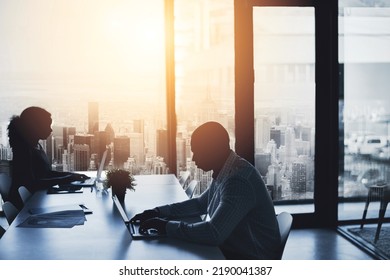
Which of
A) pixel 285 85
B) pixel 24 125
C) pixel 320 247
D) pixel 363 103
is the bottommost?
pixel 320 247

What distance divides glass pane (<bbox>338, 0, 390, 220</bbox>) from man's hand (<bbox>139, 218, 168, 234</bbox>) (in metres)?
3.15

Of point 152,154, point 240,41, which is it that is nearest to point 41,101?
point 152,154

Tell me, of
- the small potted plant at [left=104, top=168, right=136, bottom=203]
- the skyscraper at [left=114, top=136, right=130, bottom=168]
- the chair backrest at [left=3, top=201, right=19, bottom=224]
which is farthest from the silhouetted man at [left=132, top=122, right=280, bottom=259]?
the skyscraper at [left=114, top=136, right=130, bottom=168]

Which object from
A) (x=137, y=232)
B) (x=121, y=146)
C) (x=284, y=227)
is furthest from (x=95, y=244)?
(x=121, y=146)

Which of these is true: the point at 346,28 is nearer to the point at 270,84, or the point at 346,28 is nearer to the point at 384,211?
the point at 270,84

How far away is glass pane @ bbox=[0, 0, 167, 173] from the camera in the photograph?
6070mm

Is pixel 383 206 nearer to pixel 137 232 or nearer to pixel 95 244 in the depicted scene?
pixel 137 232

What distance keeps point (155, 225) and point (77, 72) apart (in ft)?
11.8

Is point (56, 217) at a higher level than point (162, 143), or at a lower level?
lower

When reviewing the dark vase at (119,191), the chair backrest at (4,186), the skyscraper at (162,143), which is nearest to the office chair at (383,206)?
the skyscraper at (162,143)

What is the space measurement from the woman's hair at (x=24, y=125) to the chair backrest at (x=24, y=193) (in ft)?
1.92

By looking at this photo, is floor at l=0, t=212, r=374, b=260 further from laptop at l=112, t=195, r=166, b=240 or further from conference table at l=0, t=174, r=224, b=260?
laptop at l=112, t=195, r=166, b=240

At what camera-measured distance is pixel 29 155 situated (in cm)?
455

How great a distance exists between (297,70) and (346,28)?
0.63 metres
